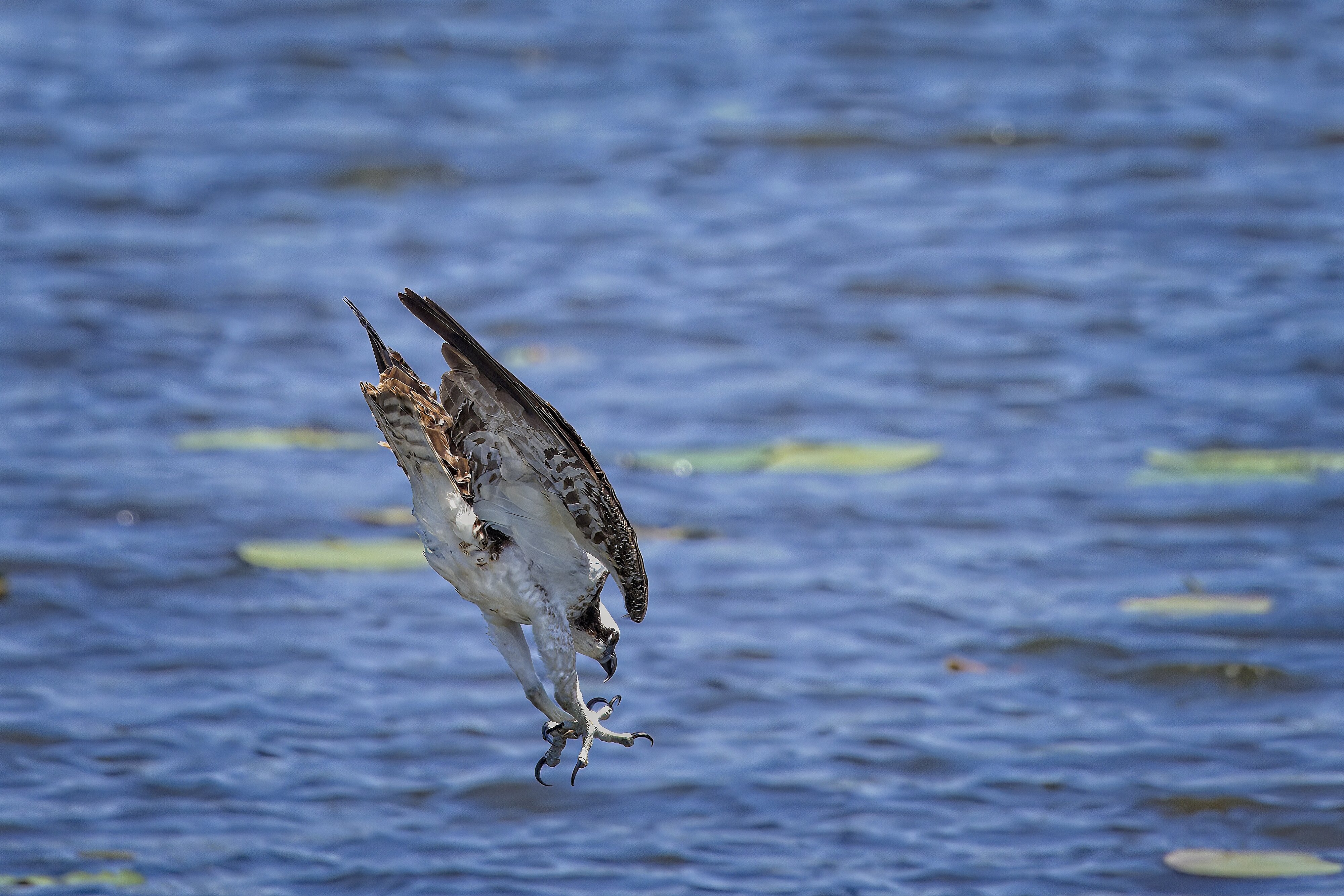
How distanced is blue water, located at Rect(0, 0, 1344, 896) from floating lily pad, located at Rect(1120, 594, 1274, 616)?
10 centimetres

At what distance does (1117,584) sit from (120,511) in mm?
4447

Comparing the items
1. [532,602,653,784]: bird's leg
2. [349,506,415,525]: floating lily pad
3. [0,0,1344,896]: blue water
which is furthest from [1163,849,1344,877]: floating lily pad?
[349,506,415,525]: floating lily pad

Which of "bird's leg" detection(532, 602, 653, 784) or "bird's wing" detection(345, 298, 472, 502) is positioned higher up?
"bird's wing" detection(345, 298, 472, 502)

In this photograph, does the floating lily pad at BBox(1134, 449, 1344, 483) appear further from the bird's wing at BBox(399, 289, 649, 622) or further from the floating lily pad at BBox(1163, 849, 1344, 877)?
the bird's wing at BBox(399, 289, 649, 622)

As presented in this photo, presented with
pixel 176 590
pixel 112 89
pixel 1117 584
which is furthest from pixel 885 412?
pixel 112 89

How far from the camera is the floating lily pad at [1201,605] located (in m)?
7.71

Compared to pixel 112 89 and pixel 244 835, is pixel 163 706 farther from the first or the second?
pixel 112 89

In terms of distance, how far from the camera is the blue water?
6621mm

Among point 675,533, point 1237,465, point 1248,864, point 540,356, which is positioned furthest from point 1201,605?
point 540,356

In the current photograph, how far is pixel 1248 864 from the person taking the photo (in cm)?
624

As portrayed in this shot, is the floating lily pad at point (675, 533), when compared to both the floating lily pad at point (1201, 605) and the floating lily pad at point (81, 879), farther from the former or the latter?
the floating lily pad at point (81, 879)

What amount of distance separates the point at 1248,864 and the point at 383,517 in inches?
159

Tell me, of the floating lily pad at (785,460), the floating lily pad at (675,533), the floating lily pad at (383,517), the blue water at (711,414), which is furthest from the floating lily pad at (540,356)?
the floating lily pad at (675,533)

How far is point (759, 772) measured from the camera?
6.82 metres
